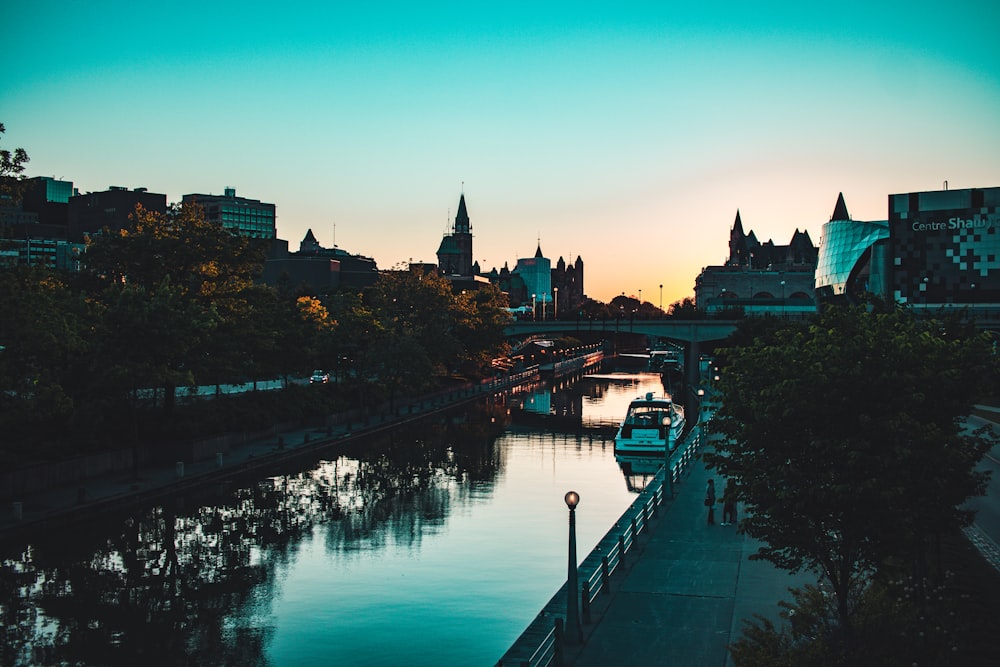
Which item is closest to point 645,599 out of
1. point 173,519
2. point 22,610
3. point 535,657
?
point 535,657

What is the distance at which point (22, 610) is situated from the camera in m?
28.5

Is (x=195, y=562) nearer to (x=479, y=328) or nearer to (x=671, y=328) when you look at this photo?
(x=479, y=328)

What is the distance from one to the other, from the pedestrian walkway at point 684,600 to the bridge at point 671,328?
309 feet

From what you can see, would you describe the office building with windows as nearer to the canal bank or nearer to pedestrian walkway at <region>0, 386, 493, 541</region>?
the canal bank

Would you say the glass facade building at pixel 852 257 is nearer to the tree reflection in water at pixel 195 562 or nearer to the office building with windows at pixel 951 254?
the office building with windows at pixel 951 254

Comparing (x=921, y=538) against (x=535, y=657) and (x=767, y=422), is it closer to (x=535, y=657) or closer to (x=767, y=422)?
(x=767, y=422)

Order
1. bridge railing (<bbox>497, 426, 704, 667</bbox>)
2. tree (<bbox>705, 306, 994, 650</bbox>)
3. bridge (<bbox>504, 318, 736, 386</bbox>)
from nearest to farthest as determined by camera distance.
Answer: tree (<bbox>705, 306, 994, 650</bbox>) < bridge railing (<bbox>497, 426, 704, 667</bbox>) < bridge (<bbox>504, 318, 736, 386</bbox>)

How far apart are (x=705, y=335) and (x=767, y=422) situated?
115m

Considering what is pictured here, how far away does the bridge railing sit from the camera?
22.0 metres

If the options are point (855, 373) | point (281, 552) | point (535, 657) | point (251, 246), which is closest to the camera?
point (855, 373)

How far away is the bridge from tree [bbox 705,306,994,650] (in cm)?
10646

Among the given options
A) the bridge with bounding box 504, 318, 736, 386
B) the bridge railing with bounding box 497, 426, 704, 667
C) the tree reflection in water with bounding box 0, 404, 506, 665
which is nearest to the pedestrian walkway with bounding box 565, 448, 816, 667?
the bridge railing with bounding box 497, 426, 704, 667

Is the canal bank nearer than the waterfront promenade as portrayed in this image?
No

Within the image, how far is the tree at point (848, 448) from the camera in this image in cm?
1873
